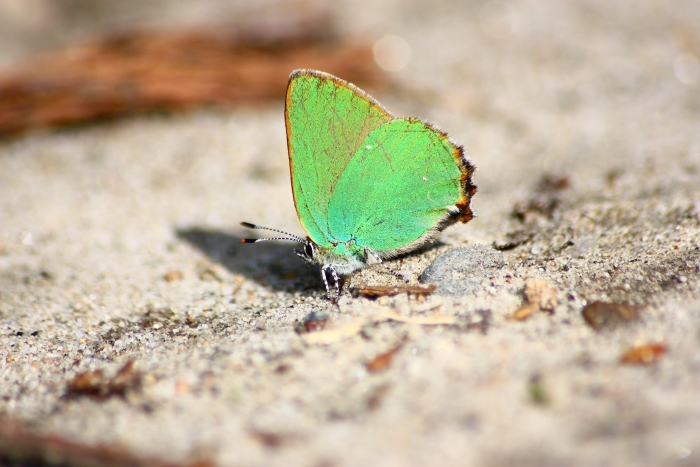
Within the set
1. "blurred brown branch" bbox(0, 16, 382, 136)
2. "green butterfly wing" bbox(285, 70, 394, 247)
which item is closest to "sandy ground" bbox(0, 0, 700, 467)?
"blurred brown branch" bbox(0, 16, 382, 136)

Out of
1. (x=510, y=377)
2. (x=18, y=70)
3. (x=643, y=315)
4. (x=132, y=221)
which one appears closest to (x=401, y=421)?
(x=510, y=377)

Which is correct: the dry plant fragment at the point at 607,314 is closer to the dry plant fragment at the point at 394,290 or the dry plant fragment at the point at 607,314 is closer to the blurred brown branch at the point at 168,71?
the dry plant fragment at the point at 394,290

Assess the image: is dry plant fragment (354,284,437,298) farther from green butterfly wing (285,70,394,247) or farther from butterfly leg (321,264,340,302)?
green butterfly wing (285,70,394,247)

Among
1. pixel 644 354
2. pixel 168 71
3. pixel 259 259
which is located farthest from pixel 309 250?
pixel 168 71

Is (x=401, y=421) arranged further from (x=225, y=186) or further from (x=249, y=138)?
(x=249, y=138)

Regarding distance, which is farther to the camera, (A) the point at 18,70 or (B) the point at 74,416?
(A) the point at 18,70

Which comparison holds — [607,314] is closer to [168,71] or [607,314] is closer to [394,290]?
[394,290]
